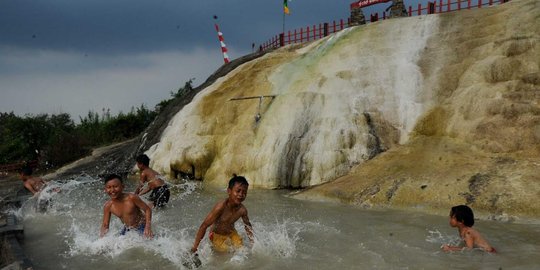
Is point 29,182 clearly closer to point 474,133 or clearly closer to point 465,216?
point 465,216

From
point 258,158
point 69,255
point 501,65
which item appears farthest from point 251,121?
point 69,255

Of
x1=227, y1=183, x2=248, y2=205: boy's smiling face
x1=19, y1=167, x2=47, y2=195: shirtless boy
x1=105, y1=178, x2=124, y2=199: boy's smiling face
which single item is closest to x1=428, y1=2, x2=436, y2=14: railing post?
x1=19, y1=167, x2=47, y2=195: shirtless boy

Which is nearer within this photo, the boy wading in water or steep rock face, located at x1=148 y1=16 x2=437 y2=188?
the boy wading in water

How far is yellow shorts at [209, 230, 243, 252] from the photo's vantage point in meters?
6.43

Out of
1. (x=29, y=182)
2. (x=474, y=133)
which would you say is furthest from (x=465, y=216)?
(x=29, y=182)

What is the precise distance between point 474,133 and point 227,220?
7.45 meters

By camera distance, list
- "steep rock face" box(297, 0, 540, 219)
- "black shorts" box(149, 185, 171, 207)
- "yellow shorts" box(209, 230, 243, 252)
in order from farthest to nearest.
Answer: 1. "black shorts" box(149, 185, 171, 207)
2. "steep rock face" box(297, 0, 540, 219)
3. "yellow shorts" box(209, 230, 243, 252)

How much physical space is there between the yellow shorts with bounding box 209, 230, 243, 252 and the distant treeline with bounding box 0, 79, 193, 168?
743 inches

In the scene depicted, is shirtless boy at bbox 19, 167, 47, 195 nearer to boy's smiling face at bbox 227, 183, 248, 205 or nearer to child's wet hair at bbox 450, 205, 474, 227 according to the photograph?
boy's smiling face at bbox 227, 183, 248, 205

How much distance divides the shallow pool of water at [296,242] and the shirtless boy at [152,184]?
270 mm

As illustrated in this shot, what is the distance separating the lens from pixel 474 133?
1139 cm

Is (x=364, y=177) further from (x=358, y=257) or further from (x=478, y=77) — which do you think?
(x=358, y=257)

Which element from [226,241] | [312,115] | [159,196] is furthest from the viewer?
[312,115]

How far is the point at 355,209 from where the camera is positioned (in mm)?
10016
